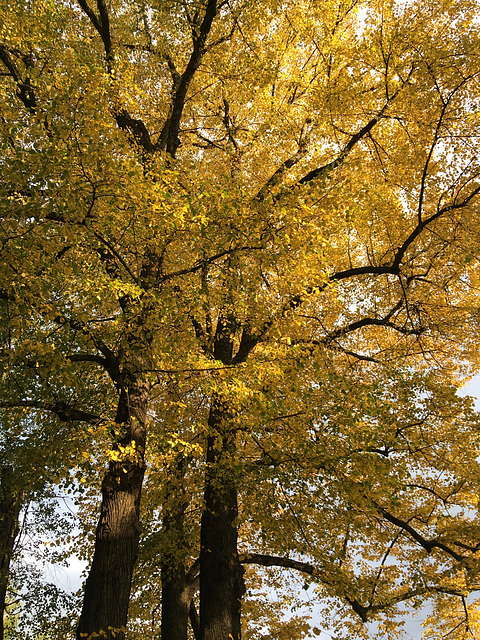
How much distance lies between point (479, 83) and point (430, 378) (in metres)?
5.74

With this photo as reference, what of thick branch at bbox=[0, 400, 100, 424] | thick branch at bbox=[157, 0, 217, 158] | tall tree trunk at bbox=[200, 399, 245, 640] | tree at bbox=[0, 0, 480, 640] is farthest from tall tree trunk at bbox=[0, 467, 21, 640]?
thick branch at bbox=[157, 0, 217, 158]

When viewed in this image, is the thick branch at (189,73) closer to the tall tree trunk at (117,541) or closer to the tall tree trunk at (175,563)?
the tall tree trunk at (117,541)

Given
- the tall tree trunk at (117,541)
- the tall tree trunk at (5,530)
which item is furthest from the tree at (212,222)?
the tall tree trunk at (5,530)

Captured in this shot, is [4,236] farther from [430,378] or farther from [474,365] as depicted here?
[474,365]

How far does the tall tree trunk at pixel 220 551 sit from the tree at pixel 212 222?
1.4 inches

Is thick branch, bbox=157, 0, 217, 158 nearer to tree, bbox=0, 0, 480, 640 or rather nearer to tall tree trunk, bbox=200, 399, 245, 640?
tree, bbox=0, 0, 480, 640

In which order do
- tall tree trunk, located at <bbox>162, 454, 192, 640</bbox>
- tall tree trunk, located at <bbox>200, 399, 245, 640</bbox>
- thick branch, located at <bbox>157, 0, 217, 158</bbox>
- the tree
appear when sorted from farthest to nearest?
tall tree trunk, located at <bbox>162, 454, 192, 640</bbox> → thick branch, located at <bbox>157, 0, 217, 158</bbox> → tall tree trunk, located at <bbox>200, 399, 245, 640</bbox> → the tree

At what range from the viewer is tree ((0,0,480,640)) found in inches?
233

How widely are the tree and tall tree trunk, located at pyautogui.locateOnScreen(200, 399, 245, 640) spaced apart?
1.4 inches

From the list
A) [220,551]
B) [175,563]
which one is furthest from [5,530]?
[220,551]

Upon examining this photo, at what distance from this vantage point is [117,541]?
6.41m

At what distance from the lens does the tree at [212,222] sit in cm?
591

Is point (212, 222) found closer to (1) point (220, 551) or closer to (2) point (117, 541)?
(2) point (117, 541)

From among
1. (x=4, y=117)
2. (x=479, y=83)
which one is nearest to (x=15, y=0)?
(x=4, y=117)
